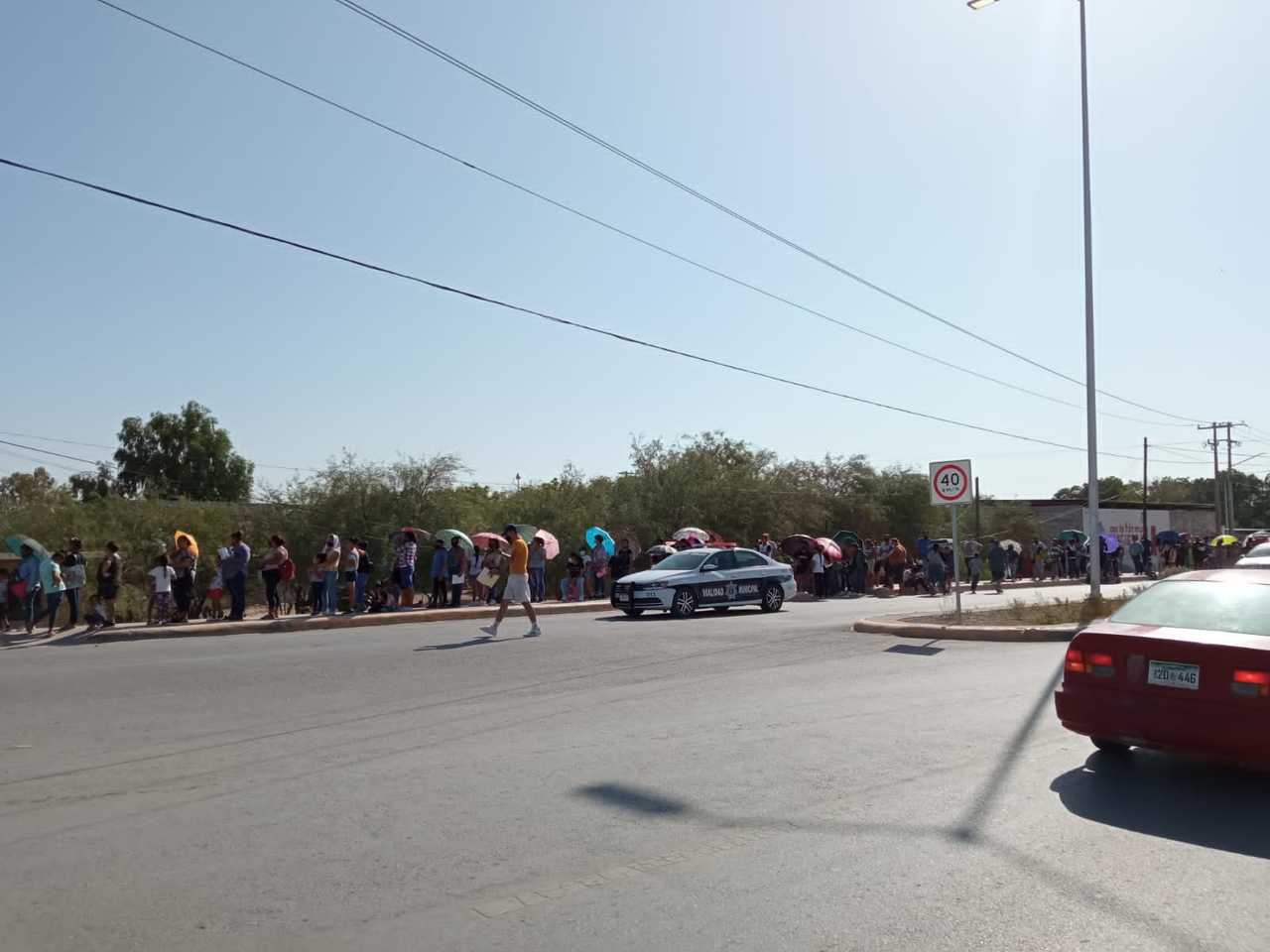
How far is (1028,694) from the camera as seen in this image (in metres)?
11.1

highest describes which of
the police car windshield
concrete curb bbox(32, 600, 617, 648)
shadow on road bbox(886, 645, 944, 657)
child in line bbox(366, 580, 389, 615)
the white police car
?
the police car windshield

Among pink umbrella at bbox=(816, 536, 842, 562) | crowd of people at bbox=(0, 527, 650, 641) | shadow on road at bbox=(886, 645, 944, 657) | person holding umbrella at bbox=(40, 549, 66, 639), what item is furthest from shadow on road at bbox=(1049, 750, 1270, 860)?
pink umbrella at bbox=(816, 536, 842, 562)

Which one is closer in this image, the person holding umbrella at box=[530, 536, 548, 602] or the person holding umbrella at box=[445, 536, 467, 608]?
the person holding umbrella at box=[445, 536, 467, 608]

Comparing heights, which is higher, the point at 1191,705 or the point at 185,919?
the point at 1191,705

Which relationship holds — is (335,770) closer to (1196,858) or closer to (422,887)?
(422,887)

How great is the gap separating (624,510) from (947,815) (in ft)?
130

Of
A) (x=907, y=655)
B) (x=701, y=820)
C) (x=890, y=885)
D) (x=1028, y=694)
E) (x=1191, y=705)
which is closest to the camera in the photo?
(x=890, y=885)

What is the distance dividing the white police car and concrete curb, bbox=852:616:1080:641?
5063mm

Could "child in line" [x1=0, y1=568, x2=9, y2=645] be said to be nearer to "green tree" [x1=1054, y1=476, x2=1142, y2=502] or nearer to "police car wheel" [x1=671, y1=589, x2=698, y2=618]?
"police car wheel" [x1=671, y1=589, x2=698, y2=618]

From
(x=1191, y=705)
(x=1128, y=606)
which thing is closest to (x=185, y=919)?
(x=1191, y=705)

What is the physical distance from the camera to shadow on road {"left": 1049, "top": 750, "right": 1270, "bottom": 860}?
6094mm

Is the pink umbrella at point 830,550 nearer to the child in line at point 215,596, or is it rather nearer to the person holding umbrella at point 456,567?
the person holding umbrella at point 456,567

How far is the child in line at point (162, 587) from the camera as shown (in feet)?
66.4

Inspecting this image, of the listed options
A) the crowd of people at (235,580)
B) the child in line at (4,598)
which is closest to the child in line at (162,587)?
the crowd of people at (235,580)
